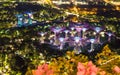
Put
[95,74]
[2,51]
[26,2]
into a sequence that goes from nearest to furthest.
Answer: [95,74] → [2,51] → [26,2]

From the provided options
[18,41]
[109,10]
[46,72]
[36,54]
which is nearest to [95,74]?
[46,72]

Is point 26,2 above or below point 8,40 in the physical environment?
above

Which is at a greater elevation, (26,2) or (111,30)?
(26,2)

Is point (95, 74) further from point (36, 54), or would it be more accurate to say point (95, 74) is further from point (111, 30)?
point (111, 30)

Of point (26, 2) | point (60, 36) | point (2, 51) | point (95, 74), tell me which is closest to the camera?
point (95, 74)

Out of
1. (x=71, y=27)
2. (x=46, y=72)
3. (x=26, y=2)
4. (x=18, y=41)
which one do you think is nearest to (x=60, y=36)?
(x=71, y=27)

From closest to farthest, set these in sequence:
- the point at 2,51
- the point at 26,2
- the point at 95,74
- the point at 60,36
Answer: the point at 95,74, the point at 2,51, the point at 60,36, the point at 26,2

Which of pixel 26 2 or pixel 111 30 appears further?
pixel 26 2

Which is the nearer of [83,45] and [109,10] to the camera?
[83,45]

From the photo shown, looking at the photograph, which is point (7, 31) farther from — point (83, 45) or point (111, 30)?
point (111, 30)
